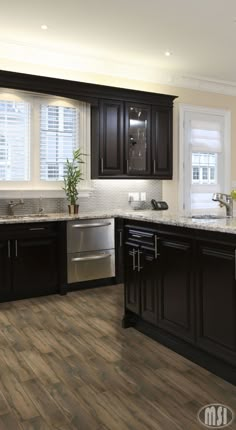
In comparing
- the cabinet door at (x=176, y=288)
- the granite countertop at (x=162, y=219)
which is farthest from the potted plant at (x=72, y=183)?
the cabinet door at (x=176, y=288)

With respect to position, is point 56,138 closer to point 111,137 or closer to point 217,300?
point 111,137

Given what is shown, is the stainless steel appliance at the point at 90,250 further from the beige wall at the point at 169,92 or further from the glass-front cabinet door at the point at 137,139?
the beige wall at the point at 169,92

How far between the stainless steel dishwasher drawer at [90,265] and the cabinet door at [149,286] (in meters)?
1.69

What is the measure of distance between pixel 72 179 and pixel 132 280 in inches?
83.8

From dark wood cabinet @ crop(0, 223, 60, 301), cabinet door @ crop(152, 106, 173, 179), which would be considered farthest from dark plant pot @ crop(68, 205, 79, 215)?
cabinet door @ crop(152, 106, 173, 179)

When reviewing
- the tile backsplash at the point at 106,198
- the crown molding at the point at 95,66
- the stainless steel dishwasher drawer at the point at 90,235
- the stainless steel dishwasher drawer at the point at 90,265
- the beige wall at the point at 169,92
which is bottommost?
the stainless steel dishwasher drawer at the point at 90,265

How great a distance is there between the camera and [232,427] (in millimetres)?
2105

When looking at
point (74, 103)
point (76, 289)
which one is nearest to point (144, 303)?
point (76, 289)

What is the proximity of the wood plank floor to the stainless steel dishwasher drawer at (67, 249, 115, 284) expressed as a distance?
1065 millimetres

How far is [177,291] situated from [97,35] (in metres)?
3.28

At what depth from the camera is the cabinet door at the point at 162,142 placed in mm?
5832

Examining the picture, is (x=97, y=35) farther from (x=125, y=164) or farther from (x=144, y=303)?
(x=144, y=303)

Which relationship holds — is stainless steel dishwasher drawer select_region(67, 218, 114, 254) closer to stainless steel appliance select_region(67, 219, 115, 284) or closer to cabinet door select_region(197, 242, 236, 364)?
stainless steel appliance select_region(67, 219, 115, 284)

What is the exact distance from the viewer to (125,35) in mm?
4723
